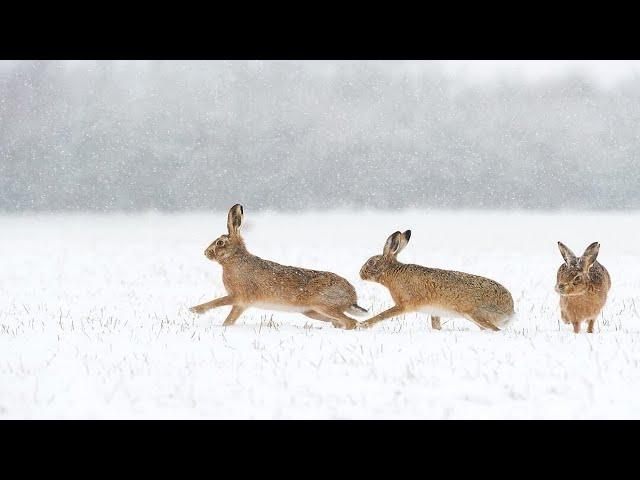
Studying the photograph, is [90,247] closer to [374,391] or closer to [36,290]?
[36,290]

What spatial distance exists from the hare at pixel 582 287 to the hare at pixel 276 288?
246cm

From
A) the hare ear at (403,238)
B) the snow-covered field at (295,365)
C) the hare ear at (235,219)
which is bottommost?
the snow-covered field at (295,365)

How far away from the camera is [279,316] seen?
37.6ft

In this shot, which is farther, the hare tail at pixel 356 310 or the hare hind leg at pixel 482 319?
the hare tail at pixel 356 310

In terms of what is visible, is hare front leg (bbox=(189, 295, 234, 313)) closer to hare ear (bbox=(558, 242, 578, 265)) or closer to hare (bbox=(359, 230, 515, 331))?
hare (bbox=(359, 230, 515, 331))

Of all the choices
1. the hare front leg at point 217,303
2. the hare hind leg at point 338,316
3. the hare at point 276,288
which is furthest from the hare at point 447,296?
the hare front leg at point 217,303

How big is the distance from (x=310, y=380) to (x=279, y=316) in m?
4.98

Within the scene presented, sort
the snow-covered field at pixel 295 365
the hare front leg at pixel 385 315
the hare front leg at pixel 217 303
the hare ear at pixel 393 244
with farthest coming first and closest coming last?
the hare ear at pixel 393 244, the hare front leg at pixel 217 303, the hare front leg at pixel 385 315, the snow-covered field at pixel 295 365

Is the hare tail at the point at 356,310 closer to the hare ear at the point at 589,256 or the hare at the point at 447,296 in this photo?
the hare at the point at 447,296

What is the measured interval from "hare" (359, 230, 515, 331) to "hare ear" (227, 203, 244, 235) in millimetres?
2050

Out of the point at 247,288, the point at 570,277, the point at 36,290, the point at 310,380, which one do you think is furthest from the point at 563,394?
the point at 36,290

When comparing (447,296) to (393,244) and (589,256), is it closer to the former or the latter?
(393,244)

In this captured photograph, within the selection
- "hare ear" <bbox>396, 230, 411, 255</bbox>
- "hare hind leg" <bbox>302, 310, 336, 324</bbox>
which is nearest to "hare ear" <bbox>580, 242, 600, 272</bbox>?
"hare ear" <bbox>396, 230, 411, 255</bbox>

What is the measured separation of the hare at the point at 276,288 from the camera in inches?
377
